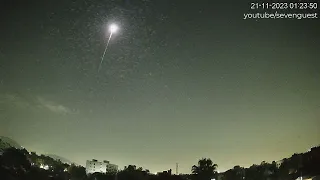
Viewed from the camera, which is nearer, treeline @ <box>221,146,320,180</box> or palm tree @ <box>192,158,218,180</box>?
treeline @ <box>221,146,320,180</box>

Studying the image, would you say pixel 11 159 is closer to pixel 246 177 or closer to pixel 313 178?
pixel 246 177

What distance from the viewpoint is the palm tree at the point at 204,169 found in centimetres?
8844

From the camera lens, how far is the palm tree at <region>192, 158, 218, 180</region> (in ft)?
290

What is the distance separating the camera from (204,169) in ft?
293

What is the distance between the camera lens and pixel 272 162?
330 feet

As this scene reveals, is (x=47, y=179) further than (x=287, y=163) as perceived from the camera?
Yes

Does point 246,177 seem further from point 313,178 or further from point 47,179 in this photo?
point 47,179

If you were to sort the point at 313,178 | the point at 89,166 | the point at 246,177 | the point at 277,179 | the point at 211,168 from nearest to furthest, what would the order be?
the point at 313,178 → the point at 277,179 → the point at 211,168 → the point at 246,177 → the point at 89,166

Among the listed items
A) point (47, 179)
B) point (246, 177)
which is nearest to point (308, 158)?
point (246, 177)

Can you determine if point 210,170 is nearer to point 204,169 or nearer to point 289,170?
point 204,169

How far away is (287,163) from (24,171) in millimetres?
68755

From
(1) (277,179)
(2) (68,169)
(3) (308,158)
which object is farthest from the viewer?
(2) (68,169)

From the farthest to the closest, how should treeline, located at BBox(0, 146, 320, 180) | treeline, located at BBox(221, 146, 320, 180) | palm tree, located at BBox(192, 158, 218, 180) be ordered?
1. palm tree, located at BBox(192, 158, 218, 180)
2. treeline, located at BBox(0, 146, 320, 180)
3. treeline, located at BBox(221, 146, 320, 180)

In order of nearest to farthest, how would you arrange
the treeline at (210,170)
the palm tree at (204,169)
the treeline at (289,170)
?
the treeline at (289,170)
the treeline at (210,170)
the palm tree at (204,169)
